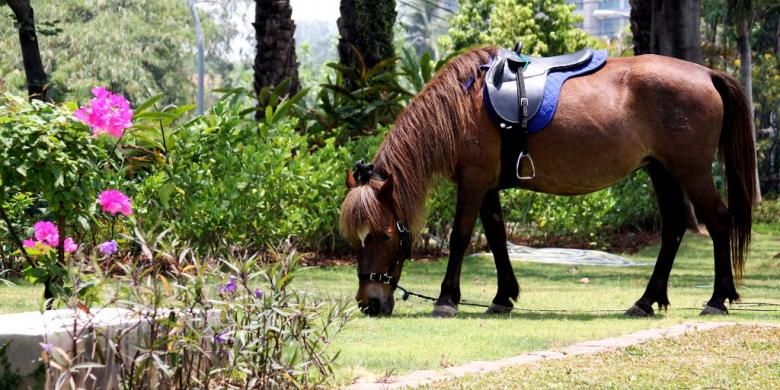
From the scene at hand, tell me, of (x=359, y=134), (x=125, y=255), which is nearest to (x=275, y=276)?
(x=125, y=255)

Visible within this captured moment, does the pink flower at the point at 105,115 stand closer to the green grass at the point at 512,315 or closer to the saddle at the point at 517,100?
the green grass at the point at 512,315

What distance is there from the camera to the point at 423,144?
26.9 feet

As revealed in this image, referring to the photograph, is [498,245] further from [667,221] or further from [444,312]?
[667,221]

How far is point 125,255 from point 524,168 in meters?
3.67

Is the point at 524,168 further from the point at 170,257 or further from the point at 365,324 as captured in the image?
the point at 170,257

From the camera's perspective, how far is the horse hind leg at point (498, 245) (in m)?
8.84

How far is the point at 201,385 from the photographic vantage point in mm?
4605

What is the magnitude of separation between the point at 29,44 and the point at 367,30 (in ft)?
17.4

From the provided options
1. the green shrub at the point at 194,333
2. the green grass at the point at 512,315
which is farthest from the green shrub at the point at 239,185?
the green shrub at the point at 194,333

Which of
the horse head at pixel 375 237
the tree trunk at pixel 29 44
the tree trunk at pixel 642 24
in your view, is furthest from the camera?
the tree trunk at pixel 642 24

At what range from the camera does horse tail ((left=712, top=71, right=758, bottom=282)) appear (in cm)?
857

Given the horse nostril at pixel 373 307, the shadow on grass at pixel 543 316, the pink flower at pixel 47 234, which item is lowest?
the shadow on grass at pixel 543 316

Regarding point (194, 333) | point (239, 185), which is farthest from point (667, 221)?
point (194, 333)

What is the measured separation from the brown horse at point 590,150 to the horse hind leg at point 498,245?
0.02 metres
